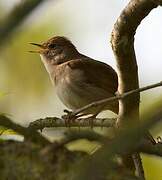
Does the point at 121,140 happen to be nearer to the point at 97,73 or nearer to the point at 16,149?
the point at 16,149

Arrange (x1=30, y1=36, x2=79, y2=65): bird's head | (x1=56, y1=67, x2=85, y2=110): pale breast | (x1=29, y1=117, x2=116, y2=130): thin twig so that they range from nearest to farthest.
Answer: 1. (x1=29, y1=117, x2=116, y2=130): thin twig
2. (x1=56, y1=67, x2=85, y2=110): pale breast
3. (x1=30, y1=36, x2=79, y2=65): bird's head

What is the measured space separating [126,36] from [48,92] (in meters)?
5.14

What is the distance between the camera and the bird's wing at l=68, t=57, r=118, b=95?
297 inches

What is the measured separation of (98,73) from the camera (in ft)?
25.8

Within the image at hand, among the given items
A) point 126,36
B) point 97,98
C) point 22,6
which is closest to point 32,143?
point 22,6

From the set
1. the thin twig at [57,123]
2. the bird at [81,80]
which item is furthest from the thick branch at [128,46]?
the bird at [81,80]

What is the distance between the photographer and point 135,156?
4441 mm

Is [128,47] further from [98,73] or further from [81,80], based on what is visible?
[98,73]

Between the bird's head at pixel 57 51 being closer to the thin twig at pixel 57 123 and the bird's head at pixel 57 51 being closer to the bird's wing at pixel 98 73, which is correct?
the bird's wing at pixel 98 73

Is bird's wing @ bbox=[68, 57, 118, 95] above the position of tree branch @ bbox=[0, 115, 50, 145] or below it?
above

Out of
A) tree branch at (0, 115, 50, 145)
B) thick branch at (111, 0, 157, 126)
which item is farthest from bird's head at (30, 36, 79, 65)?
tree branch at (0, 115, 50, 145)

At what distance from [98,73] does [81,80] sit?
1.08ft

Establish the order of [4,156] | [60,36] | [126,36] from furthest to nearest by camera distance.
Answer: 1. [60,36]
2. [126,36]
3. [4,156]

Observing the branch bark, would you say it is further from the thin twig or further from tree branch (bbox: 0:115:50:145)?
tree branch (bbox: 0:115:50:145)
